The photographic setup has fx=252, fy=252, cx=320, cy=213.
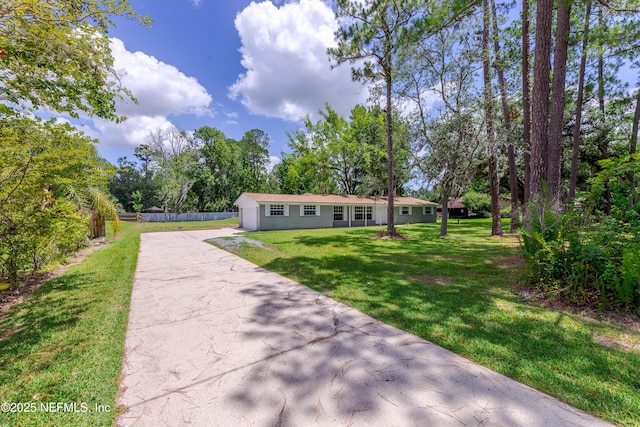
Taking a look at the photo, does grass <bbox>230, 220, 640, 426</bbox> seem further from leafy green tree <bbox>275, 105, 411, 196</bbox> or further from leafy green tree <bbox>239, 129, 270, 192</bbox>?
leafy green tree <bbox>239, 129, 270, 192</bbox>

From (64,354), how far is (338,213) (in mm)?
18039

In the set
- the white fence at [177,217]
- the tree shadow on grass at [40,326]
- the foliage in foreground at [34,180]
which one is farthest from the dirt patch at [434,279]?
the white fence at [177,217]

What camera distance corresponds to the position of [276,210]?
56.4ft

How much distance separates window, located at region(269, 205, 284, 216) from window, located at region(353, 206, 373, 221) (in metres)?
6.47

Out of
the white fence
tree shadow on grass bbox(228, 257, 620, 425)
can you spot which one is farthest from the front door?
the white fence

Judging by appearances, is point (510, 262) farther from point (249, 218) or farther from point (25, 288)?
point (249, 218)

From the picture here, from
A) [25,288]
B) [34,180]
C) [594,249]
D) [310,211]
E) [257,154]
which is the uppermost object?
[257,154]

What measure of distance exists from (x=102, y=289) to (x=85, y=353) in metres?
2.80

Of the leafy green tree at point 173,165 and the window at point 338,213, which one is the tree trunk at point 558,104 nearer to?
the window at point 338,213

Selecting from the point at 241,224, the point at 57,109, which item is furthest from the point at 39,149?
the point at 241,224

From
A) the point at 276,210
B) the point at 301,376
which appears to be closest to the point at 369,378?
the point at 301,376

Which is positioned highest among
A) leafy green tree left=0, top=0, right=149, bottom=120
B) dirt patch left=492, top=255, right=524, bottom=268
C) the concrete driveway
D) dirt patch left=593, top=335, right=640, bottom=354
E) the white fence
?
leafy green tree left=0, top=0, right=149, bottom=120

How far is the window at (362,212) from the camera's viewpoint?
→ 21.0 m

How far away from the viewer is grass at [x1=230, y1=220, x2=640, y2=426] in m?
2.14
